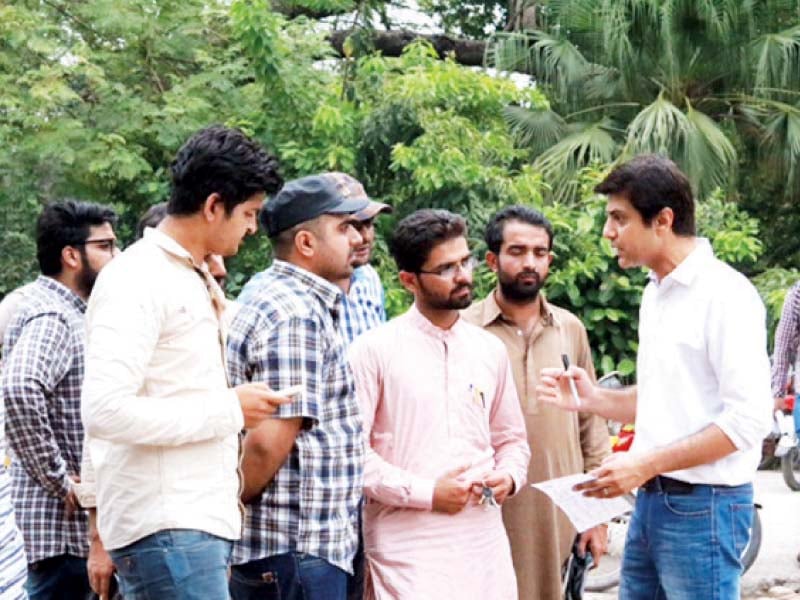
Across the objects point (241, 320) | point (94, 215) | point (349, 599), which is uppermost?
point (94, 215)

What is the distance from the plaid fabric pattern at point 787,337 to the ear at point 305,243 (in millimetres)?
4247

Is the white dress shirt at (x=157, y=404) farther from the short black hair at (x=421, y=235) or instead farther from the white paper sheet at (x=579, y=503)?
the short black hair at (x=421, y=235)

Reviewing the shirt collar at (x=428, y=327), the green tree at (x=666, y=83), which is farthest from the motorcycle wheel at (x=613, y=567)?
the green tree at (x=666, y=83)

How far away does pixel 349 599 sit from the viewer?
12.7 feet

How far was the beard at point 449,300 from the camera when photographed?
4.19 meters

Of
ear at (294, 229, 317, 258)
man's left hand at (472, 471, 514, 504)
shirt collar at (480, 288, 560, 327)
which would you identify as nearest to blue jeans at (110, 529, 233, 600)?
ear at (294, 229, 317, 258)

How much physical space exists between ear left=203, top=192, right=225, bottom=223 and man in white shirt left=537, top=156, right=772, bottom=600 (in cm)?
131

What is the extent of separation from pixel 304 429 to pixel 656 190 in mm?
1291

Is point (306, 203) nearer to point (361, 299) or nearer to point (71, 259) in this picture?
point (71, 259)

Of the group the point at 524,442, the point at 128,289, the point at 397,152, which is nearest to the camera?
the point at 128,289

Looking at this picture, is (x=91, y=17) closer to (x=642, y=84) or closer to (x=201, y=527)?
(x=642, y=84)

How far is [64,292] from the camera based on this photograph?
4402mm

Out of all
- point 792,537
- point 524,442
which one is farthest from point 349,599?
point 792,537

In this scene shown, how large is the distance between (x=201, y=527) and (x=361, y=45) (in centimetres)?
919
